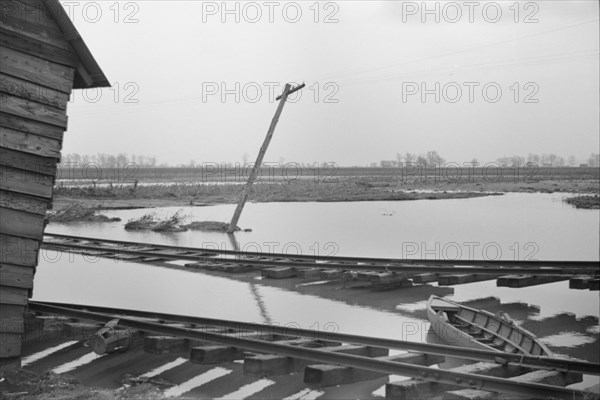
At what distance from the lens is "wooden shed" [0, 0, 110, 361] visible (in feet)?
28.0

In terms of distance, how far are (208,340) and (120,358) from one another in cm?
117

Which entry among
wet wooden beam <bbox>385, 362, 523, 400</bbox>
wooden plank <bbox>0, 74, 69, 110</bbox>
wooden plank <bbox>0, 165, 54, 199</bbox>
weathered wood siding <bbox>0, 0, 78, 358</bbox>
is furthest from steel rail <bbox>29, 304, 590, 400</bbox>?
wooden plank <bbox>0, 74, 69, 110</bbox>

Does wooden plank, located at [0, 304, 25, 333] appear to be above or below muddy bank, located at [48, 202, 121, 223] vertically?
below

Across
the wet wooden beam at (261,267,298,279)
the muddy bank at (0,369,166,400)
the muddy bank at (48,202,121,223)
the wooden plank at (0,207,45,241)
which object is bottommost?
the muddy bank at (0,369,166,400)

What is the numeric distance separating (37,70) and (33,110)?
51cm

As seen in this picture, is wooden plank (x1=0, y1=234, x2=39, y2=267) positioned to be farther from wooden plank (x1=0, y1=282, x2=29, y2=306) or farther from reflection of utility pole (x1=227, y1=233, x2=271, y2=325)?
reflection of utility pole (x1=227, y1=233, x2=271, y2=325)

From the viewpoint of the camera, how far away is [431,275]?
14.0 metres

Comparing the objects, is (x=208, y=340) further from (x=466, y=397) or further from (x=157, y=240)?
(x=157, y=240)

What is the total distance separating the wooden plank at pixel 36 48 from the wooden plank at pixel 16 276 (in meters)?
2.64

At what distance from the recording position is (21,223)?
28.6ft

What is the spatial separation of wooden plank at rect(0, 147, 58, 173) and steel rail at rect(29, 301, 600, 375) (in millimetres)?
2328

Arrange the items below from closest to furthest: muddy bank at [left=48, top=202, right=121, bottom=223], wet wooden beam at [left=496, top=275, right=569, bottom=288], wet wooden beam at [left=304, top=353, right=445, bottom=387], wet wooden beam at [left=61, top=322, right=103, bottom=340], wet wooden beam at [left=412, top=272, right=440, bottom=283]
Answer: wet wooden beam at [left=304, top=353, right=445, bottom=387], wet wooden beam at [left=61, top=322, right=103, bottom=340], wet wooden beam at [left=496, top=275, right=569, bottom=288], wet wooden beam at [left=412, top=272, right=440, bottom=283], muddy bank at [left=48, top=202, right=121, bottom=223]

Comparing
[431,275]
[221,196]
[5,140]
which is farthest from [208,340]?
[221,196]

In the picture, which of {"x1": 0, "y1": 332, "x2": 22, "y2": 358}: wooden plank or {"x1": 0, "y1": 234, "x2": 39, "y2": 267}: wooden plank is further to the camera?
{"x1": 0, "y1": 332, "x2": 22, "y2": 358}: wooden plank
